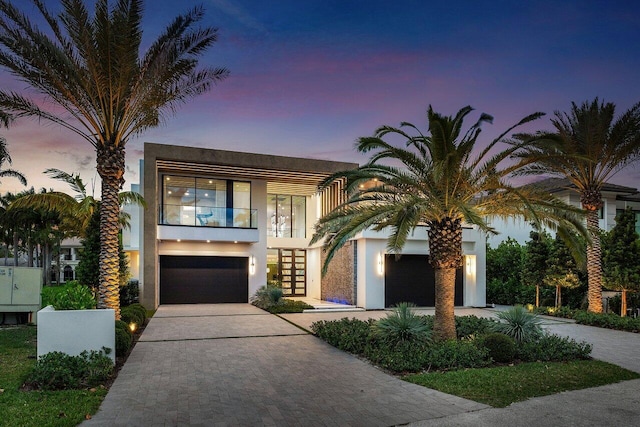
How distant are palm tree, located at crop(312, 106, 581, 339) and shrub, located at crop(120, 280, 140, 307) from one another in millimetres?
11616

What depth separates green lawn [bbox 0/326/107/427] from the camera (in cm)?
536

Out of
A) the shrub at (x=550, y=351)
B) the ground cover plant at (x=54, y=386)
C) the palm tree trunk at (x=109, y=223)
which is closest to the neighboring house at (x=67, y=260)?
the palm tree trunk at (x=109, y=223)

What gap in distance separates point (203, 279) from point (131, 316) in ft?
28.5

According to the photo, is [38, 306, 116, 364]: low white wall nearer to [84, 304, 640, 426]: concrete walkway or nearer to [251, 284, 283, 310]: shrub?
[84, 304, 640, 426]: concrete walkway

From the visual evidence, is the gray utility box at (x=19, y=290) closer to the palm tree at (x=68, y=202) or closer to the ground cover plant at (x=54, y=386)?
the palm tree at (x=68, y=202)

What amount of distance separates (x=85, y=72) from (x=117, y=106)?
98 centimetres

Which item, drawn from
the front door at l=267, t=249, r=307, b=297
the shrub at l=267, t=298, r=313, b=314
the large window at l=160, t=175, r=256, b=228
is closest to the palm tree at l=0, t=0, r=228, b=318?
the shrub at l=267, t=298, r=313, b=314

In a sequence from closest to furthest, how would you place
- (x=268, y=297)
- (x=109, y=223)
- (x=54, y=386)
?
(x=54, y=386), (x=109, y=223), (x=268, y=297)

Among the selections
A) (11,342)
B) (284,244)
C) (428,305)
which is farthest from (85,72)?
(428,305)

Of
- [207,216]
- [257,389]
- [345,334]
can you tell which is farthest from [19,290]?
[257,389]

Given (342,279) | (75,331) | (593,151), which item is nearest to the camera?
(75,331)

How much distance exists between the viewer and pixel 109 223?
10969 millimetres

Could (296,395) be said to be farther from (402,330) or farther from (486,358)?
(486,358)

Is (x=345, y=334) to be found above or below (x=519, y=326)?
below
